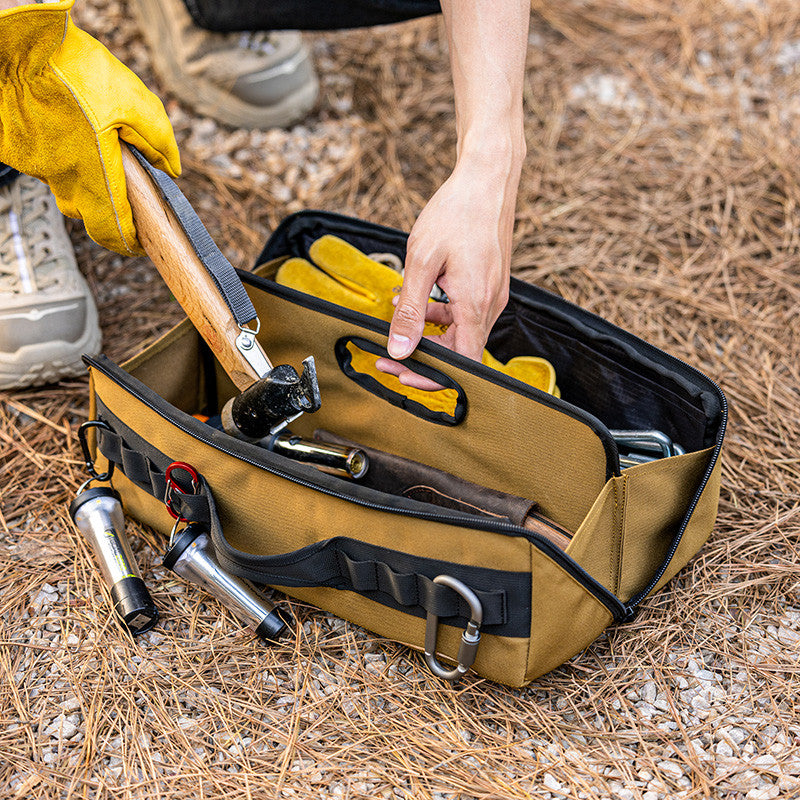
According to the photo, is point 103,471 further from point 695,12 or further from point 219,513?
point 695,12

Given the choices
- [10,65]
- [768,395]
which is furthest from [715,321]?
[10,65]

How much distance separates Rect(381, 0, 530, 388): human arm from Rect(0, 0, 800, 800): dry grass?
611mm

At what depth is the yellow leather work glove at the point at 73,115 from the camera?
54.9 inches

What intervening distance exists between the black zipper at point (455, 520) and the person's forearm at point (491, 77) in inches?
27.4

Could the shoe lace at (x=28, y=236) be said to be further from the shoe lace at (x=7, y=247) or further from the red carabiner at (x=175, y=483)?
the red carabiner at (x=175, y=483)

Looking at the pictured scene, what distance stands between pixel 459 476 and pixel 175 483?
56 cm

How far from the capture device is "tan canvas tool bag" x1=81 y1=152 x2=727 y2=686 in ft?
4.25

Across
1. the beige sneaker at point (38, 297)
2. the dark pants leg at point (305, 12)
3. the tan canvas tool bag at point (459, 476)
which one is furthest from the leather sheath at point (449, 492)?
→ the dark pants leg at point (305, 12)

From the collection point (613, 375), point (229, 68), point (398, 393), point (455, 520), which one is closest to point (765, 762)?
point (455, 520)

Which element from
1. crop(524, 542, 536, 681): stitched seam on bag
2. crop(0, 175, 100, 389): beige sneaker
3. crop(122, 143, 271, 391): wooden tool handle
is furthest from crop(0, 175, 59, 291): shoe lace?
crop(524, 542, 536, 681): stitched seam on bag

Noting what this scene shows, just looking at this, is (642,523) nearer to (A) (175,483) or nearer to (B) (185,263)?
(A) (175,483)

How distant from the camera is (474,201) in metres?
1.50

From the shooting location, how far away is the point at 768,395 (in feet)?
6.23

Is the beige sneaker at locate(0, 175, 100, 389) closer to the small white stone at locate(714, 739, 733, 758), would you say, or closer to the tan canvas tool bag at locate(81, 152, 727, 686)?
the tan canvas tool bag at locate(81, 152, 727, 686)
